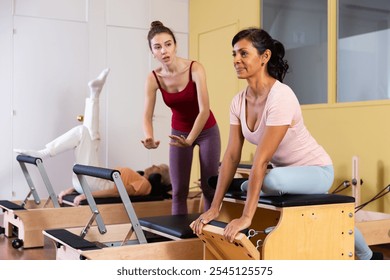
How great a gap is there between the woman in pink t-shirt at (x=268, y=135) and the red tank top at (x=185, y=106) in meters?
0.60

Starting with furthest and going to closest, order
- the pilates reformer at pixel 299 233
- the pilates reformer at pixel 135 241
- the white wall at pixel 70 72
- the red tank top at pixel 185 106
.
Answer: the white wall at pixel 70 72
the red tank top at pixel 185 106
the pilates reformer at pixel 135 241
the pilates reformer at pixel 299 233

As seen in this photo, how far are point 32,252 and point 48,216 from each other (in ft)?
1.02

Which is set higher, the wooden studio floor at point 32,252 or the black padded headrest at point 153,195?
the black padded headrest at point 153,195

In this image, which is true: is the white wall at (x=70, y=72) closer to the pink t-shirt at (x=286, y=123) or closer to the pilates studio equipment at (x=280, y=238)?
the pilates studio equipment at (x=280, y=238)

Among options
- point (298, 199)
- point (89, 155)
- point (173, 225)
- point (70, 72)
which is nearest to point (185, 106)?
point (173, 225)

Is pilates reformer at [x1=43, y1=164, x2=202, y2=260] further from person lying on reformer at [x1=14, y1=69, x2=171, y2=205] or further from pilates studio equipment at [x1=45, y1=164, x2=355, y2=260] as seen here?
person lying on reformer at [x1=14, y1=69, x2=171, y2=205]

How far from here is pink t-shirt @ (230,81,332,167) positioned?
221 cm

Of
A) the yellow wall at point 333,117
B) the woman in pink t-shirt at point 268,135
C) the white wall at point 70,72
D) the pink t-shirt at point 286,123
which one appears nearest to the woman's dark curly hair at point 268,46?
the woman in pink t-shirt at point 268,135

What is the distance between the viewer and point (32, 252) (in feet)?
11.1

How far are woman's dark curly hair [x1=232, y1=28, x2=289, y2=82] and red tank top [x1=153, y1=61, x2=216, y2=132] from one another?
0.69m

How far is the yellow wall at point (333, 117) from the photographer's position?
12.8 feet

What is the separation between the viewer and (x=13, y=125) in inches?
212
